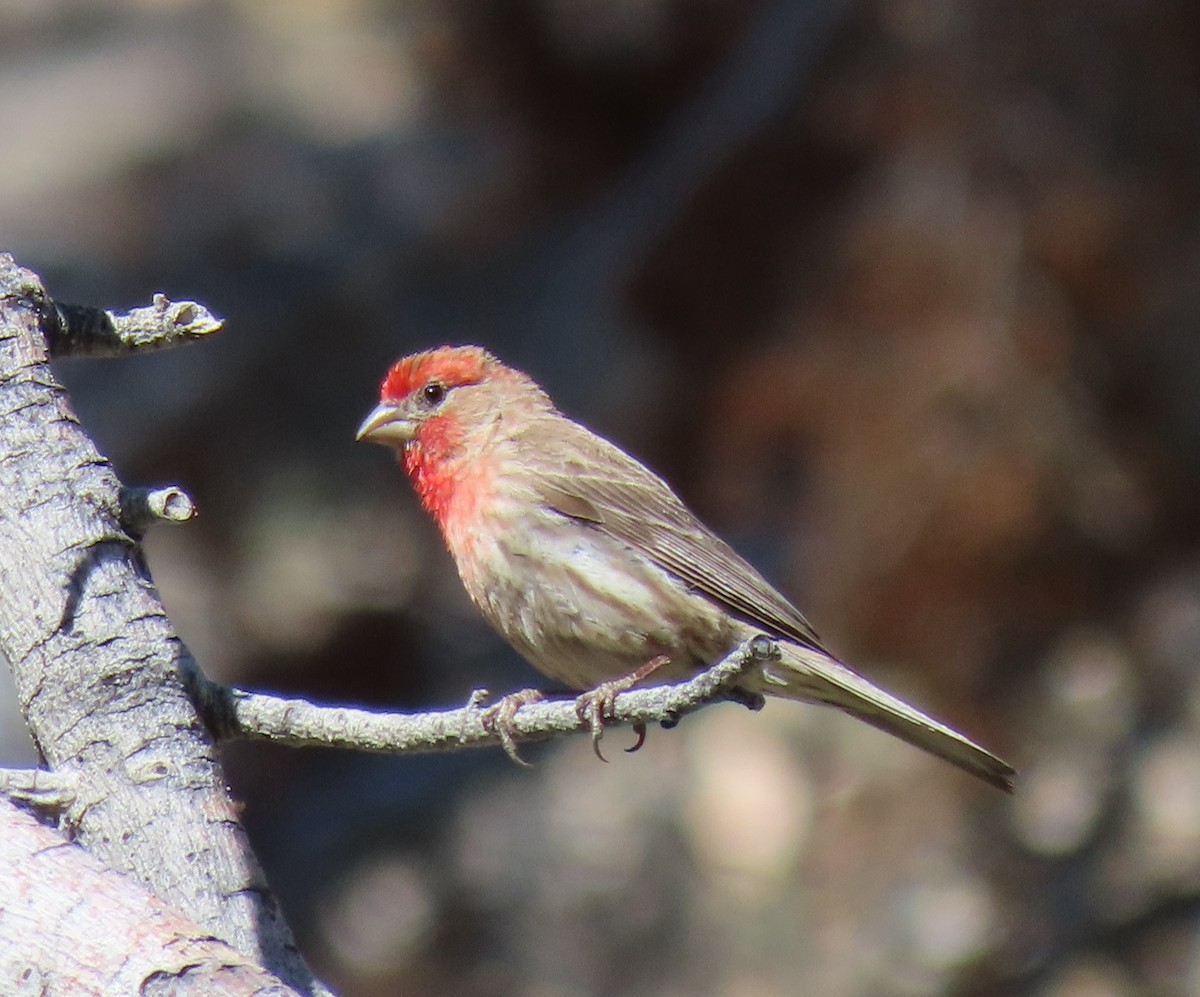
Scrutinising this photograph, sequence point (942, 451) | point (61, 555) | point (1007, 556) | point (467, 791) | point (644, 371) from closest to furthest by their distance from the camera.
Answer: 1. point (61, 555)
2. point (942, 451)
3. point (1007, 556)
4. point (644, 371)
5. point (467, 791)

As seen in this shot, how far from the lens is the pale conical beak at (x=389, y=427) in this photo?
19.4ft

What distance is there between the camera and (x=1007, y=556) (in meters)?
7.99

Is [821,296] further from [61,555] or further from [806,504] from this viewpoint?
[61,555]

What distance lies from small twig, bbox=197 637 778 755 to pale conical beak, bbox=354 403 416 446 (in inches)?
96.3

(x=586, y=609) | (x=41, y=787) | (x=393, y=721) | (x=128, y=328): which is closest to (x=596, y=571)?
(x=586, y=609)

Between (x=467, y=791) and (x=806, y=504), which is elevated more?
(x=806, y=504)

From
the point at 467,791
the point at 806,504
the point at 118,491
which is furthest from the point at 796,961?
the point at 118,491

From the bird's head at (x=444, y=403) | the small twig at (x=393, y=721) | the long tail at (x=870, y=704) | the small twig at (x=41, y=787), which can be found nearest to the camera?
the small twig at (x=41, y=787)

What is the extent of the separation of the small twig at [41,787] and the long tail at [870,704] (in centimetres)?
209

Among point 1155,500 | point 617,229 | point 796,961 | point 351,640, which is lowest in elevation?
point 796,961

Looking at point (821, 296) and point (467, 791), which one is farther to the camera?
point (467, 791)

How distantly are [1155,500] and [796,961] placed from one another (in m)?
3.17

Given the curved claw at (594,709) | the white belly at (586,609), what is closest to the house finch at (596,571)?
the white belly at (586,609)

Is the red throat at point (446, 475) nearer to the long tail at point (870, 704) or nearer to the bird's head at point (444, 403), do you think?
the bird's head at point (444, 403)
